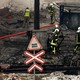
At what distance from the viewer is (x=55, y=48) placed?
639 inches

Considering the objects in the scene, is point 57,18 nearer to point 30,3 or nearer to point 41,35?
point 30,3

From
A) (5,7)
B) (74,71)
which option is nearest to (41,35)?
(74,71)

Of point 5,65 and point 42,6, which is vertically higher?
point 42,6

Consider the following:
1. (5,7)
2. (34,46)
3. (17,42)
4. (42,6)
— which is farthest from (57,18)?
(34,46)

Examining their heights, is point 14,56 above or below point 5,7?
below

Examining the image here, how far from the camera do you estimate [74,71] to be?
45.5 ft

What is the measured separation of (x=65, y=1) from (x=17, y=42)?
11322mm

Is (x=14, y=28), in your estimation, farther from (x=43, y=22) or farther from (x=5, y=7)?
(x=5, y=7)

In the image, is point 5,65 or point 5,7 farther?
point 5,7

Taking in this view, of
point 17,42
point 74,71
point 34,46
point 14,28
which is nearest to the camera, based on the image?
point 34,46

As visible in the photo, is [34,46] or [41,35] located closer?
[34,46]

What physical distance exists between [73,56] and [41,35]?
7.02 ft

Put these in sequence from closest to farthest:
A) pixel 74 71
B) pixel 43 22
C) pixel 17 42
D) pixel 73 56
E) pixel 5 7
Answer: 1. pixel 74 71
2. pixel 73 56
3. pixel 17 42
4. pixel 43 22
5. pixel 5 7

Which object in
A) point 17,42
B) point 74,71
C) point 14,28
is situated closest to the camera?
point 74,71
